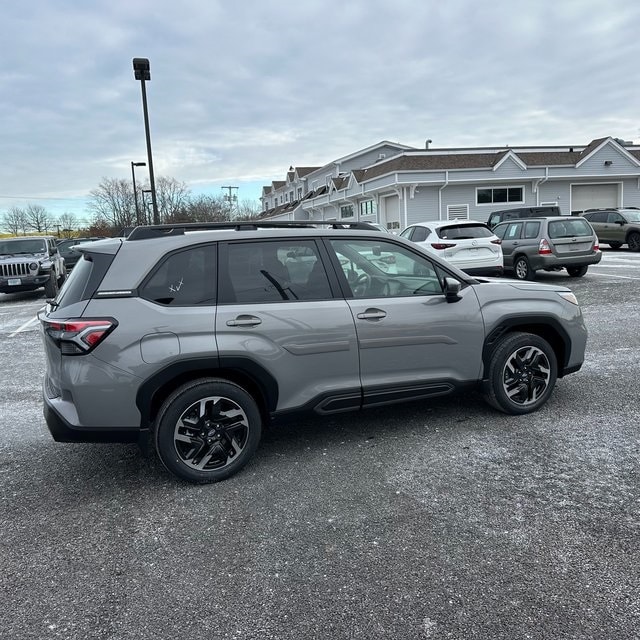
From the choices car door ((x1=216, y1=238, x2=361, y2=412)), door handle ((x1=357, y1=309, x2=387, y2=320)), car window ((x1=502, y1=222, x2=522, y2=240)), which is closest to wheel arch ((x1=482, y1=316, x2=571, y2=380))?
door handle ((x1=357, y1=309, x2=387, y2=320))

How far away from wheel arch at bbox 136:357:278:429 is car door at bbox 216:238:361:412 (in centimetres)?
1

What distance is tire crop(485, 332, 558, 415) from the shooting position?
14.8ft

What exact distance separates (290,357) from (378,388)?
0.75 meters

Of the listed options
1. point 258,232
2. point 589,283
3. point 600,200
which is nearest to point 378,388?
point 258,232

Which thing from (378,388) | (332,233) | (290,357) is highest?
(332,233)

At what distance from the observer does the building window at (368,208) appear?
1486 inches

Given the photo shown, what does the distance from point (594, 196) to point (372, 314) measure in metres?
36.2

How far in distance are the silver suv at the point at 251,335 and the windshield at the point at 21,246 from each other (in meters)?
14.4

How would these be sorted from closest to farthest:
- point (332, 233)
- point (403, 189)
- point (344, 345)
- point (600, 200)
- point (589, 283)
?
point (344, 345) → point (332, 233) → point (589, 283) → point (403, 189) → point (600, 200)

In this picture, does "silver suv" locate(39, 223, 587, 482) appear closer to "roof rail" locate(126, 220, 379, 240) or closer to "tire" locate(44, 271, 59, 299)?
"roof rail" locate(126, 220, 379, 240)

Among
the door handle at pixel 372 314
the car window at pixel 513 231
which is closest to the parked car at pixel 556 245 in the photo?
the car window at pixel 513 231

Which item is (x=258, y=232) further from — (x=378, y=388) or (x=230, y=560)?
(x=230, y=560)

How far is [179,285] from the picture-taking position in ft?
12.0

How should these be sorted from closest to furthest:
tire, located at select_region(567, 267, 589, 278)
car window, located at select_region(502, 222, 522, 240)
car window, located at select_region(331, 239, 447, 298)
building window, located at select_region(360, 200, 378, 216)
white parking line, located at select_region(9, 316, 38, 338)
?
car window, located at select_region(331, 239, 447, 298) → white parking line, located at select_region(9, 316, 38, 338) → tire, located at select_region(567, 267, 589, 278) → car window, located at select_region(502, 222, 522, 240) → building window, located at select_region(360, 200, 378, 216)
